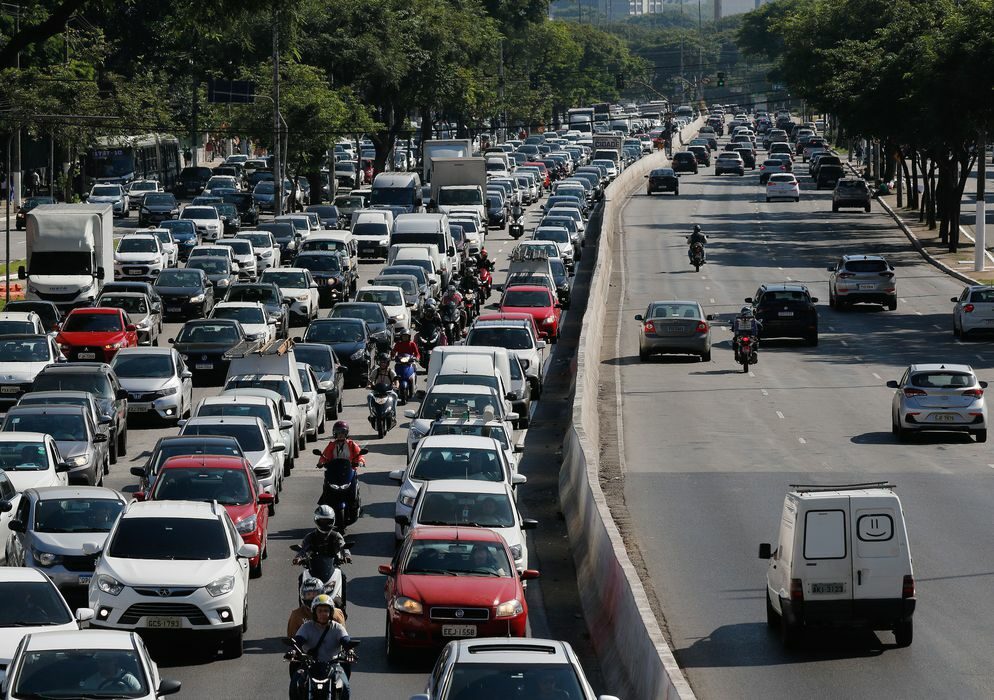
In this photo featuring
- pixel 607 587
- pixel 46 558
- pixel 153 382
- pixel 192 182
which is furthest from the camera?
pixel 192 182

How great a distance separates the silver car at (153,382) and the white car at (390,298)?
1095cm

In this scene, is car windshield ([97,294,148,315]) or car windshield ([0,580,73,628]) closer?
car windshield ([0,580,73,628])

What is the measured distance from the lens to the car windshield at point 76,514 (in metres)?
20.5

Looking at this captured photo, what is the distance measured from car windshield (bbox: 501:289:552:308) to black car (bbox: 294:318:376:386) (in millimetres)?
7239

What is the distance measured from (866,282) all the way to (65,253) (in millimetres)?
24075

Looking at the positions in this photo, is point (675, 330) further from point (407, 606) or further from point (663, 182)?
point (663, 182)

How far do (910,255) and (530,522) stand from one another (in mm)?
55255

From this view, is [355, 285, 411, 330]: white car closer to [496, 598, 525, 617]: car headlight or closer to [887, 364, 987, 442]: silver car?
[887, 364, 987, 442]: silver car

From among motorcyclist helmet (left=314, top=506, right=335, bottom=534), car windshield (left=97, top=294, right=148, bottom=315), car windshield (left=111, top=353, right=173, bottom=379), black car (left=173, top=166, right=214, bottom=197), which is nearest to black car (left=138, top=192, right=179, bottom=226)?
black car (left=173, top=166, right=214, bottom=197)

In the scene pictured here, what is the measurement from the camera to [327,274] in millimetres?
53188

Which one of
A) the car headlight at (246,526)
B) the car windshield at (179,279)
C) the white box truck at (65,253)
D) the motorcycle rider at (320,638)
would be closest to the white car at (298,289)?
the car windshield at (179,279)

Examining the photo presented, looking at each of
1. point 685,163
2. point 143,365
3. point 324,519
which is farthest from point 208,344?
point 685,163

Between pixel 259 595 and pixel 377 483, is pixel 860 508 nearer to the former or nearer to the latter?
pixel 259 595

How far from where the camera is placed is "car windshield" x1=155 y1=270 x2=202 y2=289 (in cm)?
4984
